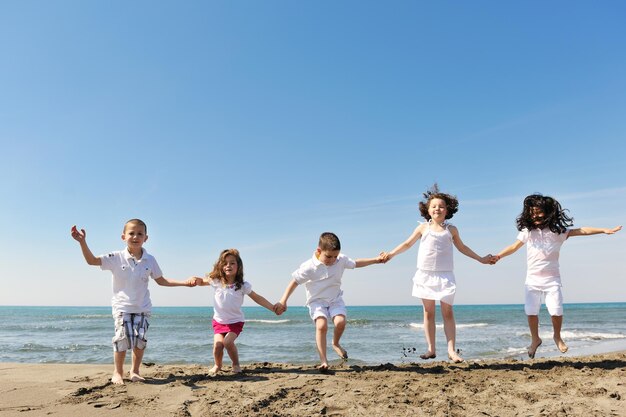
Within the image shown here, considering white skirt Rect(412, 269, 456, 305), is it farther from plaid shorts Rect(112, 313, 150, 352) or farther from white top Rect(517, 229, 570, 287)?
plaid shorts Rect(112, 313, 150, 352)

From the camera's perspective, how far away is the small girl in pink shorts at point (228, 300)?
5.38 metres

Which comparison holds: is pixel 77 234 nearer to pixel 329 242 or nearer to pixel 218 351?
pixel 218 351

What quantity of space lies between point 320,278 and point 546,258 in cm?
308

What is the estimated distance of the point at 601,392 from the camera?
3.96 meters

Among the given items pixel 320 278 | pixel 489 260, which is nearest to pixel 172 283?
pixel 320 278

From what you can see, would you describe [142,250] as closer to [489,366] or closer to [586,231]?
[489,366]

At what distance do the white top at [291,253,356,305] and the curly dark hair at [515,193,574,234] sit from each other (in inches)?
106

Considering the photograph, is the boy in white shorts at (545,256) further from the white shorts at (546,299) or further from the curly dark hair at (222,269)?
the curly dark hair at (222,269)

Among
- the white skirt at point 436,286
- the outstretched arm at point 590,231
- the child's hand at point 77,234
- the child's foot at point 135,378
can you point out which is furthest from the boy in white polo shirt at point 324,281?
the outstretched arm at point 590,231

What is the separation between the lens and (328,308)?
5770 mm

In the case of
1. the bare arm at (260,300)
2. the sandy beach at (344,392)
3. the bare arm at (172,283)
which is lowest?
the sandy beach at (344,392)

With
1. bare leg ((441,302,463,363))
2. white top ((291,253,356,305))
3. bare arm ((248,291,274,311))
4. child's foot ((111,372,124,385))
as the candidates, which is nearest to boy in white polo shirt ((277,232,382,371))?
white top ((291,253,356,305))

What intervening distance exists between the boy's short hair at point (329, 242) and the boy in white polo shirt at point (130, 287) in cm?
206

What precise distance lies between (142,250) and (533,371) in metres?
4.75
